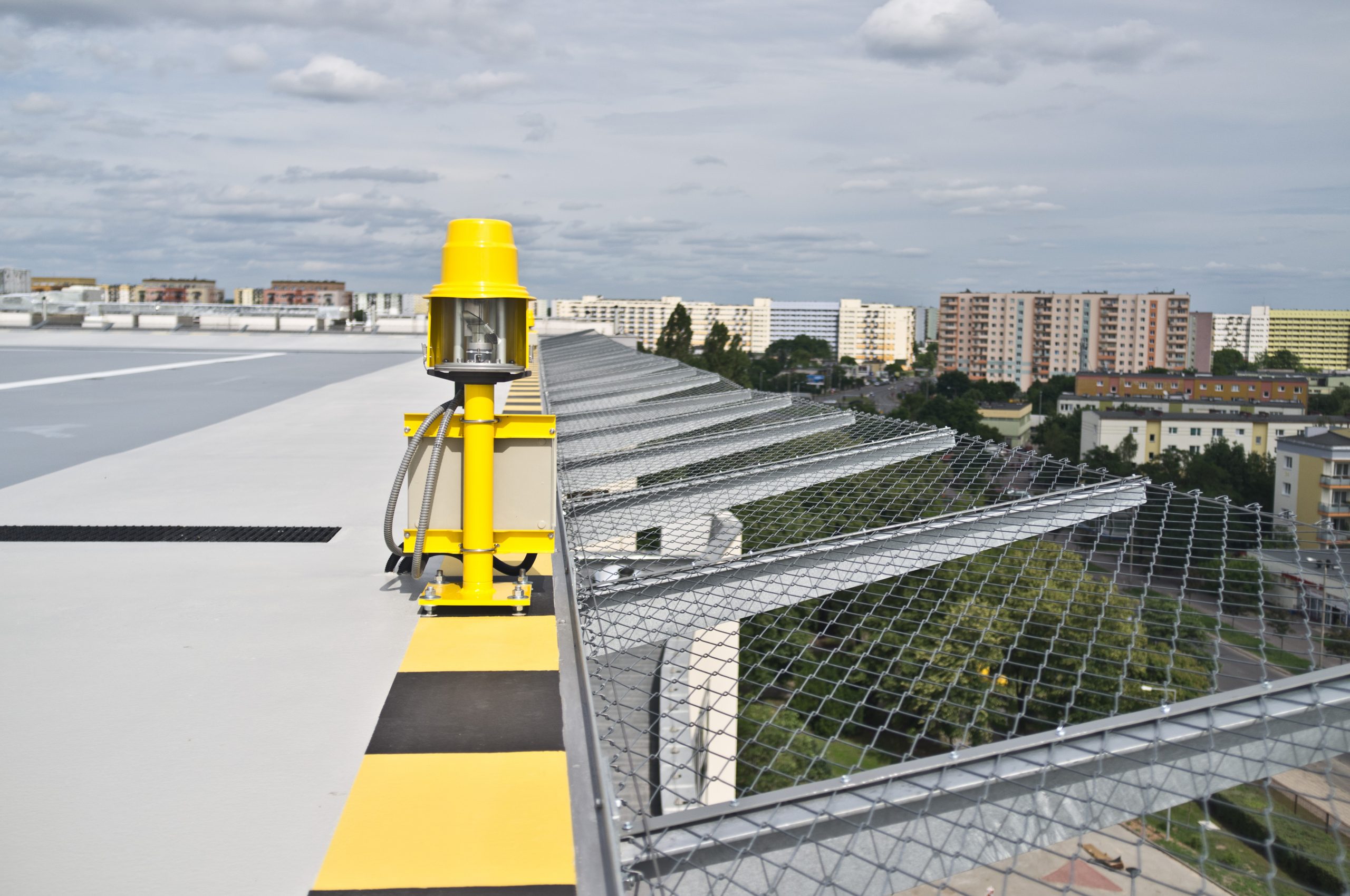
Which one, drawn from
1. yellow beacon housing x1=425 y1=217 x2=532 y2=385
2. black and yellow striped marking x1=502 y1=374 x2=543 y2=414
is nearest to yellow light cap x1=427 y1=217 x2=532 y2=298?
yellow beacon housing x1=425 y1=217 x2=532 y2=385

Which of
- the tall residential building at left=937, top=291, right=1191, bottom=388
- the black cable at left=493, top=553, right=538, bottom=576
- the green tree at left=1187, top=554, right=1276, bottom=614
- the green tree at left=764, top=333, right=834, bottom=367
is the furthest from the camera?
the green tree at left=764, top=333, right=834, bottom=367

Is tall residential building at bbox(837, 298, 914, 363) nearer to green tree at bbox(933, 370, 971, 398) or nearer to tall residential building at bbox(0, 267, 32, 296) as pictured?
green tree at bbox(933, 370, 971, 398)

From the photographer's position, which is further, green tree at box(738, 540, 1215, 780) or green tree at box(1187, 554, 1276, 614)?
green tree at box(1187, 554, 1276, 614)

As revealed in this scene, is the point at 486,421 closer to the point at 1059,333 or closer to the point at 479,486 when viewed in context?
the point at 479,486

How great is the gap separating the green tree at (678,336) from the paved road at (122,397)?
2941cm

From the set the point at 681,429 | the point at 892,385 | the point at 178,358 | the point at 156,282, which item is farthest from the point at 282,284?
the point at 681,429

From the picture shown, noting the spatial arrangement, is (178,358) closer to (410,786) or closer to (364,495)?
(364,495)

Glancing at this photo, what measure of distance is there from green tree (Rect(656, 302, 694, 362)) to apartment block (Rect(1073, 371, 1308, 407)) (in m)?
52.2

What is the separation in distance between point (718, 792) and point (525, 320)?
170 inches

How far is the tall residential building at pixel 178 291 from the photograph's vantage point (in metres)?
92.4

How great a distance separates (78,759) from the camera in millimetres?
2051

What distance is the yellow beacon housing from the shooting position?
298cm

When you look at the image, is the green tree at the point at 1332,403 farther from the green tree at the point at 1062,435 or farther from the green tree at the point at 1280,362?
the green tree at the point at 1280,362

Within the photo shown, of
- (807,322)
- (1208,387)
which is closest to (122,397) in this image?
(1208,387)
